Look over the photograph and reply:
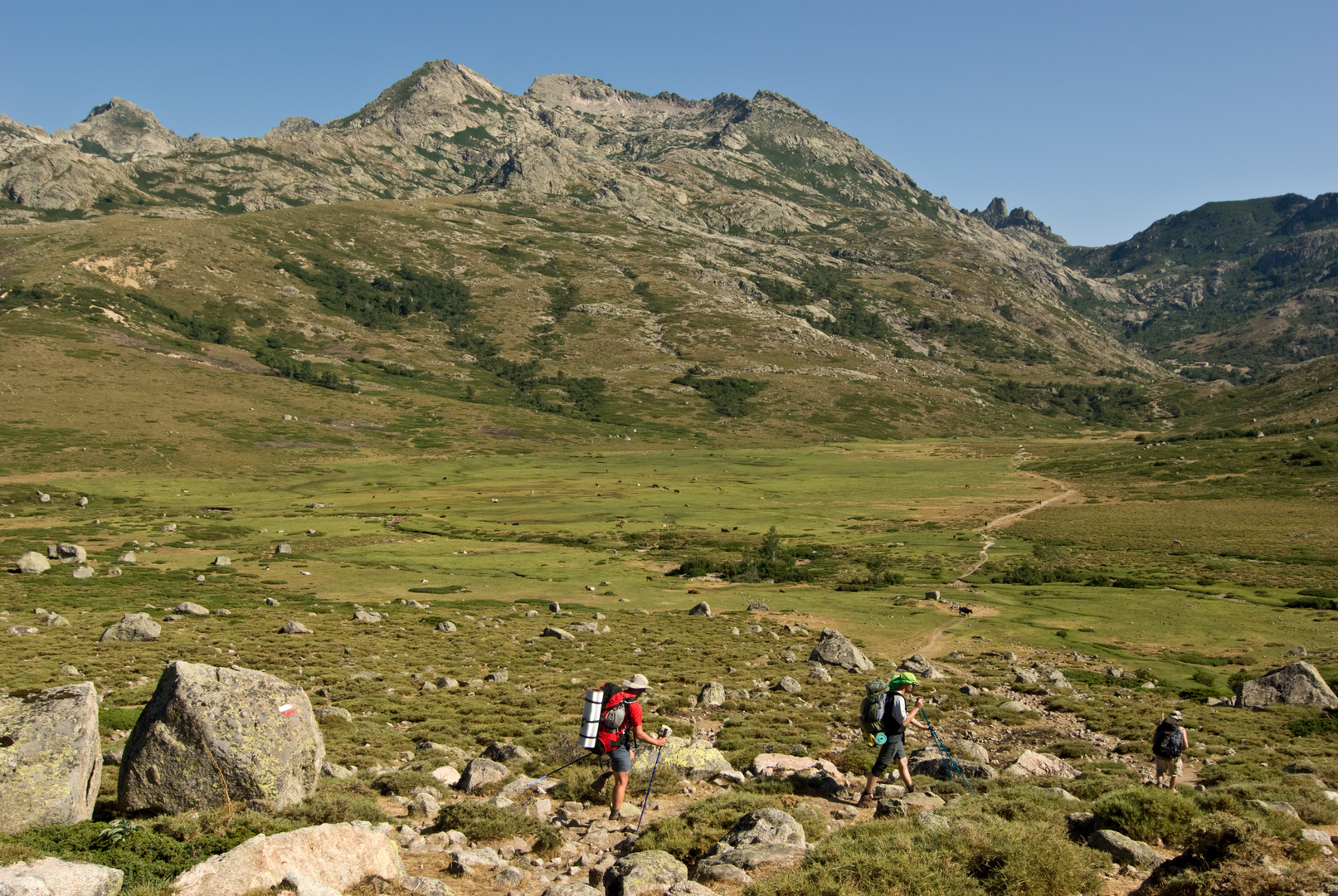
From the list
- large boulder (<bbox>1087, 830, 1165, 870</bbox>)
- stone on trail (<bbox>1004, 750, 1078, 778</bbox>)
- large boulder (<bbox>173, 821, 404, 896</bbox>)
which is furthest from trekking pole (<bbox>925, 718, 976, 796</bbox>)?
large boulder (<bbox>173, 821, 404, 896</bbox>)

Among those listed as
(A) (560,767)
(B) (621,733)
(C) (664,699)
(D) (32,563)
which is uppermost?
(B) (621,733)

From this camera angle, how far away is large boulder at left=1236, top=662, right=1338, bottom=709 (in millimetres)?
31234

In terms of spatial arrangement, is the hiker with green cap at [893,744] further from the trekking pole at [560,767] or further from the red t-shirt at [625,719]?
the trekking pole at [560,767]

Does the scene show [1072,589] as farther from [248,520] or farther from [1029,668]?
[248,520]

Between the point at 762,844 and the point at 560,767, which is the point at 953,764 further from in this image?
the point at 560,767

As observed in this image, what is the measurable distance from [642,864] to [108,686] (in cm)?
2538

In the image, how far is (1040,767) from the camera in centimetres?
2178

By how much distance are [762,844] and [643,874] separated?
2679mm

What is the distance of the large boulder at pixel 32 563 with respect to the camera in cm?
5816

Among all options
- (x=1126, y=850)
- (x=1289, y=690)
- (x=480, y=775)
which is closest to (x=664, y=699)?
(x=480, y=775)

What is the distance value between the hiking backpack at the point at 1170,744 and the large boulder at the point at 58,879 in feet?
80.9

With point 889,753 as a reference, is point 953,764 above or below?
below

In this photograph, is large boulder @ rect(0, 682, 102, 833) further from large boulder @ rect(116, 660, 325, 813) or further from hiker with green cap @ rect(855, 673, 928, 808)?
hiker with green cap @ rect(855, 673, 928, 808)

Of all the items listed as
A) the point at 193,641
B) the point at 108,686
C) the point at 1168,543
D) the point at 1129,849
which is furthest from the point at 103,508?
the point at 1168,543
